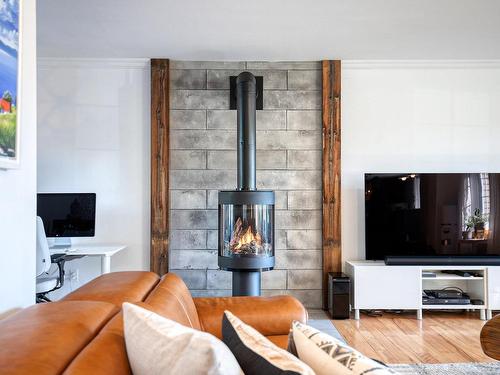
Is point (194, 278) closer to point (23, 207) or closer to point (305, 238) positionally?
point (305, 238)

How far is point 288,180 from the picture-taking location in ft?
14.0

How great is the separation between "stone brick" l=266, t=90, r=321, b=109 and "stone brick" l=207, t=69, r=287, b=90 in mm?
73

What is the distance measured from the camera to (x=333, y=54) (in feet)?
13.5

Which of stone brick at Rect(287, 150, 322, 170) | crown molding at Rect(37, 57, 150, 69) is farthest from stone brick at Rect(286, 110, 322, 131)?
crown molding at Rect(37, 57, 150, 69)

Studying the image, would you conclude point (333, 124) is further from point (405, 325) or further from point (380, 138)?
point (405, 325)

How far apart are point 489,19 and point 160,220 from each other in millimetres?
3377

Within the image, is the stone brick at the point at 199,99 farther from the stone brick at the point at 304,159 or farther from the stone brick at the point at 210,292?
the stone brick at the point at 210,292

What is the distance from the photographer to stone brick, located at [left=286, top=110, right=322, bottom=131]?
4281 mm

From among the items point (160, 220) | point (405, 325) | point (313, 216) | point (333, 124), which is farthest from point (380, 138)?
point (160, 220)

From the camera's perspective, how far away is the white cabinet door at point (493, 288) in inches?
153

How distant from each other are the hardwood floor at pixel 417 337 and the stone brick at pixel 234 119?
2.02 m

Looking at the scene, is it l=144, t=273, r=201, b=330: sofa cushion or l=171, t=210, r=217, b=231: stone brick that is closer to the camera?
l=144, t=273, r=201, b=330: sofa cushion

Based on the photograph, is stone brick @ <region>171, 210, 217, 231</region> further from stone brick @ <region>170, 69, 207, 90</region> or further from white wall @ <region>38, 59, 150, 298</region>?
stone brick @ <region>170, 69, 207, 90</region>

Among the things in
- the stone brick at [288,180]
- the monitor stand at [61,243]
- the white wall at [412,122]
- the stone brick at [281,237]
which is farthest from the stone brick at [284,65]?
the monitor stand at [61,243]
